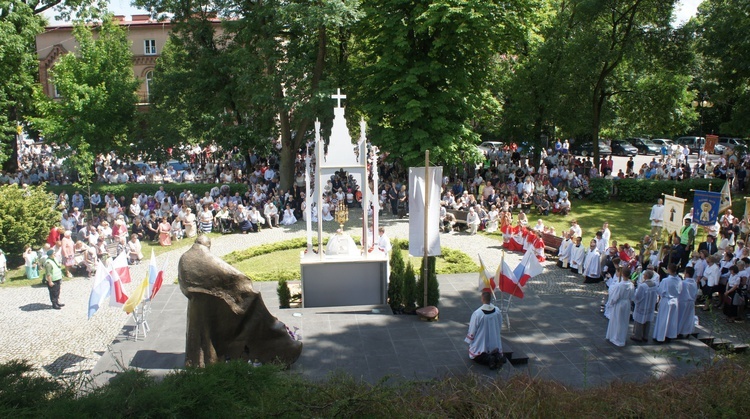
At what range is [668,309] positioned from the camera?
12734 millimetres

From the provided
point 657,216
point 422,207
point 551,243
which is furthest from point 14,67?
point 657,216

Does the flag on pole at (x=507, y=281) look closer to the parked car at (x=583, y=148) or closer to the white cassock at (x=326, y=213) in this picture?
the white cassock at (x=326, y=213)

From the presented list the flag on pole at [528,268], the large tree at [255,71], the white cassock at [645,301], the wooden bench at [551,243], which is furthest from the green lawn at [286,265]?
the large tree at [255,71]

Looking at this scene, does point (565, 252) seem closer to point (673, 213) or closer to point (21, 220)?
point (673, 213)

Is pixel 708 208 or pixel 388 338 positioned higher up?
pixel 708 208

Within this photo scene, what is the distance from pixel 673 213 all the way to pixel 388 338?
10624mm

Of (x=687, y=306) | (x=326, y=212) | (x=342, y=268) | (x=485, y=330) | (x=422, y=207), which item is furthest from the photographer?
(x=326, y=212)

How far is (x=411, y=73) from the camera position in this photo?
2344cm

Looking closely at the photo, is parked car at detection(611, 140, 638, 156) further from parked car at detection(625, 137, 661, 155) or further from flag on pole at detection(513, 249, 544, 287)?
flag on pole at detection(513, 249, 544, 287)

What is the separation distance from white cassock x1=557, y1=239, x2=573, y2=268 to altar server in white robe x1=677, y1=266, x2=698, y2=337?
233 inches

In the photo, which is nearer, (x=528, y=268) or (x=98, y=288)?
(x=98, y=288)

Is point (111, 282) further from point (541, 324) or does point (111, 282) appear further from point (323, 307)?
point (541, 324)

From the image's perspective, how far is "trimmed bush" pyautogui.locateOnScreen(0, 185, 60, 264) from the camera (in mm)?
20016

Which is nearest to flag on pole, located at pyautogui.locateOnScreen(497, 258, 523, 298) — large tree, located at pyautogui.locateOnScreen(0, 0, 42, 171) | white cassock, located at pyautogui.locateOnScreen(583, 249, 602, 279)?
white cassock, located at pyautogui.locateOnScreen(583, 249, 602, 279)
